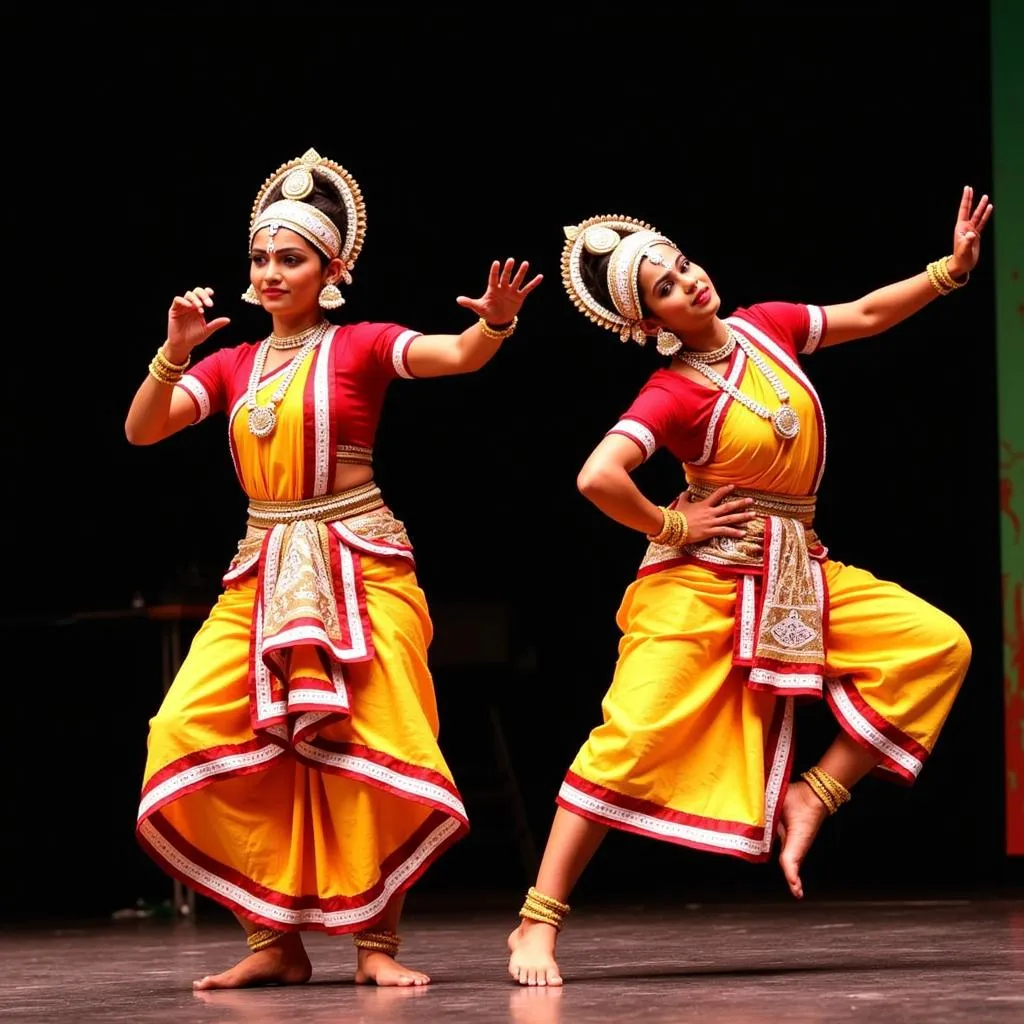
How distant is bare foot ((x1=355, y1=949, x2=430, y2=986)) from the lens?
325 centimetres

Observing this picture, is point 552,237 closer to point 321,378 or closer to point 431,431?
point 431,431

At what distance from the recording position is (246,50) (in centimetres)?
627

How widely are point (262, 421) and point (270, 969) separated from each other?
0.92 m

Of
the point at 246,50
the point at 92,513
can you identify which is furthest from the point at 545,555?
Answer: the point at 246,50

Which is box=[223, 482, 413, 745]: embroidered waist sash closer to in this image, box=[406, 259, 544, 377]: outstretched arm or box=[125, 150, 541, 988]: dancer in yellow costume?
box=[125, 150, 541, 988]: dancer in yellow costume

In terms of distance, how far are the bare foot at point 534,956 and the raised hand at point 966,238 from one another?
131 cm

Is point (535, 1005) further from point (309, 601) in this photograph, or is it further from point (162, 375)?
point (162, 375)

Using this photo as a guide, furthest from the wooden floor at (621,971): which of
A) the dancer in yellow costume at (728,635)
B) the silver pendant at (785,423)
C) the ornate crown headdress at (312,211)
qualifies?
the ornate crown headdress at (312,211)

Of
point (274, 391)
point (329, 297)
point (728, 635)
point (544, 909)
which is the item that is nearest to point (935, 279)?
point (728, 635)

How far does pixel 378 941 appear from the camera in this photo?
336 cm

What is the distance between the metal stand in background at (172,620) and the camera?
555 centimetres

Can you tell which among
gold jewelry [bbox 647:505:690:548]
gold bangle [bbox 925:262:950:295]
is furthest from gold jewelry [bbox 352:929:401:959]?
gold bangle [bbox 925:262:950:295]

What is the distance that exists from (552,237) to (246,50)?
1114 millimetres

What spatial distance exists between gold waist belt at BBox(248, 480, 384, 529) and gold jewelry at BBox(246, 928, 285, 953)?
0.69 m
